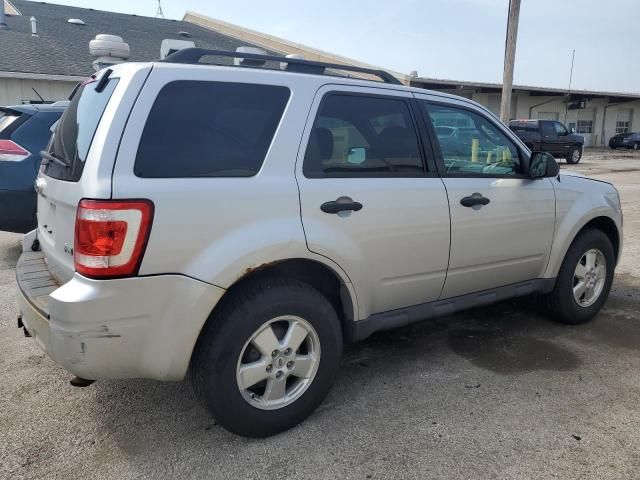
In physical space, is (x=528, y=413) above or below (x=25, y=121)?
below

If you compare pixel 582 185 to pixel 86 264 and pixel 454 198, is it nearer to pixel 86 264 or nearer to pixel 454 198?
pixel 454 198

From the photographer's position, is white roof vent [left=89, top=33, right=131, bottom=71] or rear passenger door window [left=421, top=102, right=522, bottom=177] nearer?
rear passenger door window [left=421, top=102, right=522, bottom=177]

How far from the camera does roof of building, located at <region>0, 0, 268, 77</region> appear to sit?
15.4 metres

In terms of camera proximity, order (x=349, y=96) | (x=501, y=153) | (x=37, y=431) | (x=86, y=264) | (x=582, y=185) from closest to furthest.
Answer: (x=86, y=264), (x=37, y=431), (x=349, y=96), (x=501, y=153), (x=582, y=185)

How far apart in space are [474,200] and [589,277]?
1664 millimetres

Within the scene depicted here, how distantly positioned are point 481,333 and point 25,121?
531cm

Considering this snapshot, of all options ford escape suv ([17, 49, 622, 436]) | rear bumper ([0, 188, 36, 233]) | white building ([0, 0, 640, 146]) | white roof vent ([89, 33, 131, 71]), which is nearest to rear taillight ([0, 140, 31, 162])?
rear bumper ([0, 188, 36, 233])

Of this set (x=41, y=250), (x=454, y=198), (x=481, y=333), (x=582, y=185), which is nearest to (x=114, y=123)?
(x=41, y=250)

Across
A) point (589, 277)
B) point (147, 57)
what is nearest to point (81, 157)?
point (589, 277)

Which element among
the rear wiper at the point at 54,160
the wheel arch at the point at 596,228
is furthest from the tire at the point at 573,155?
the rear wiper at the point at 54,160

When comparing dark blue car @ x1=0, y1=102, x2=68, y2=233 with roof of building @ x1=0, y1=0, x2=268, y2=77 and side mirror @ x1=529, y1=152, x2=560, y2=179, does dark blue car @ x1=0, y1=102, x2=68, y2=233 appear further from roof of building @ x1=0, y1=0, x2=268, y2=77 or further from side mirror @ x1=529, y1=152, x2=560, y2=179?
roof of building @ x1=0, y1=0, x2=268, y2=77

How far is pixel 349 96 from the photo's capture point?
122 inches

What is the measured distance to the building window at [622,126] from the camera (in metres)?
41.6

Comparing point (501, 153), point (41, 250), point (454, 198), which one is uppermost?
point (501, 153)
